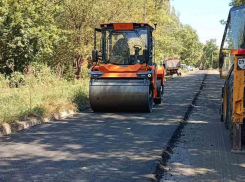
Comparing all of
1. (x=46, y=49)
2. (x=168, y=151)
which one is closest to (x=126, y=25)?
(x=168, y=151)

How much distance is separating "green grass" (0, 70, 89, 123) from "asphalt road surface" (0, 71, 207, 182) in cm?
72

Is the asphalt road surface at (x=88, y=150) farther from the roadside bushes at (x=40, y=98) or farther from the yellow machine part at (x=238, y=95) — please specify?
the yellow machine part at (x=238, y=95)

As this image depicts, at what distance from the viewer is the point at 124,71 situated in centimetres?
1147

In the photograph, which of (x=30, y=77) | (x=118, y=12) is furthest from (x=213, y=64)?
(x=30, y=77)

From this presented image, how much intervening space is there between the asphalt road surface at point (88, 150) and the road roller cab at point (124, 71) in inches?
34.7

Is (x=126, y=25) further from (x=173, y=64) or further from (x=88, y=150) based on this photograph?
(x=173, y=64)

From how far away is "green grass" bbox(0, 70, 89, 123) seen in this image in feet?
30.5

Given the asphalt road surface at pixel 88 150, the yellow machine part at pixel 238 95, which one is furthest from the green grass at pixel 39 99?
the yellow machine part at pixel 238 95

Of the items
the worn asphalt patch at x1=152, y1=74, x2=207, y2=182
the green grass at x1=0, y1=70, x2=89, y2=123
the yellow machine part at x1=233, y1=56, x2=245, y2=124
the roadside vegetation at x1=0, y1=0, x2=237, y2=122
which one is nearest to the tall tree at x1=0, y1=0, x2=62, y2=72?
the roadside vegetation at x1=0, y1=0, x2=237, y2=122

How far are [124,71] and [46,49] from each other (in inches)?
319

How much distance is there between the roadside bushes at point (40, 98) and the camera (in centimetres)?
936

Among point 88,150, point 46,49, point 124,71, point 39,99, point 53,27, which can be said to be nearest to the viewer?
point 88,150

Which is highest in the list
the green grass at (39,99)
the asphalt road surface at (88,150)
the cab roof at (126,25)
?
the cab roof at (126,25)

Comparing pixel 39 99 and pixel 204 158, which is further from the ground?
pixel 39 99
